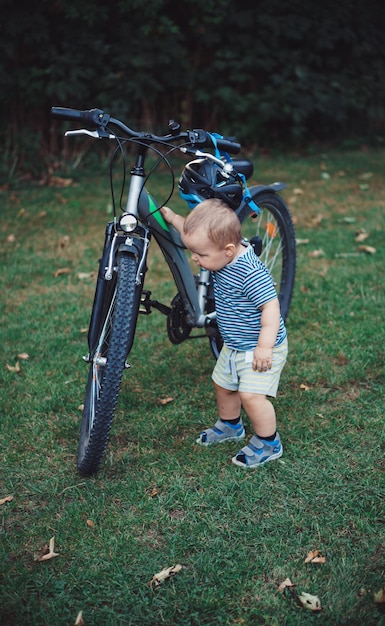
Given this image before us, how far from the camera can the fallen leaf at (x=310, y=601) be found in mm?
2168

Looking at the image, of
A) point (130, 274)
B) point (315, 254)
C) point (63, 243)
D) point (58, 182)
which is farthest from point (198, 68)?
point (130, 274)

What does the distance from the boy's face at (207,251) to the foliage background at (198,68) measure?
5.95 metres

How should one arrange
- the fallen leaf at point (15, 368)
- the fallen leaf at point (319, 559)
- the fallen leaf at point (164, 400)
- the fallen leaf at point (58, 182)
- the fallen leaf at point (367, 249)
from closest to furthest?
1. the fallen leaf at point (319, 559)
2. the fallen leaf at point (164, 400)
3. the fallen leaf at point (15, 368)
4. the fallen leaf at point (367, 249)
5. the fallen leaf at point (58, 182)

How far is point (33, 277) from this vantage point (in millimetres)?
5328

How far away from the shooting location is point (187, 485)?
2809mm

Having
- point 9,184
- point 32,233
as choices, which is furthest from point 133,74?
point 32,233

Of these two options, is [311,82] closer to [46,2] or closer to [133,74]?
[133,74]

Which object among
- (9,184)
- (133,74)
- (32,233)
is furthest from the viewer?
(133,74)

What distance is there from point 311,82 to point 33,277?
6070 mm

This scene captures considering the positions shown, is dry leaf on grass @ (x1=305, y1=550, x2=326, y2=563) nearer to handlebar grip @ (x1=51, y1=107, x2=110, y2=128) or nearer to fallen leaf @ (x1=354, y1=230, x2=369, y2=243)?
handlebar grip @ (x1=51, y1=107, x2=110, y2=128)

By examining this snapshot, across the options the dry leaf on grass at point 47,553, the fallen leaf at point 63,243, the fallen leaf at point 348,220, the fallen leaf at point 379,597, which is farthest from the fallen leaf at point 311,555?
the fallen leaf at point 348,220

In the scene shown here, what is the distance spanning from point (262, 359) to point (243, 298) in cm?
25

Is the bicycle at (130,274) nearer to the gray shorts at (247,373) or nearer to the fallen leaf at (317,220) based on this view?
the gray shorts at (247,373)

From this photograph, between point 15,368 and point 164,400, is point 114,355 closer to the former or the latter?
point 164,400
